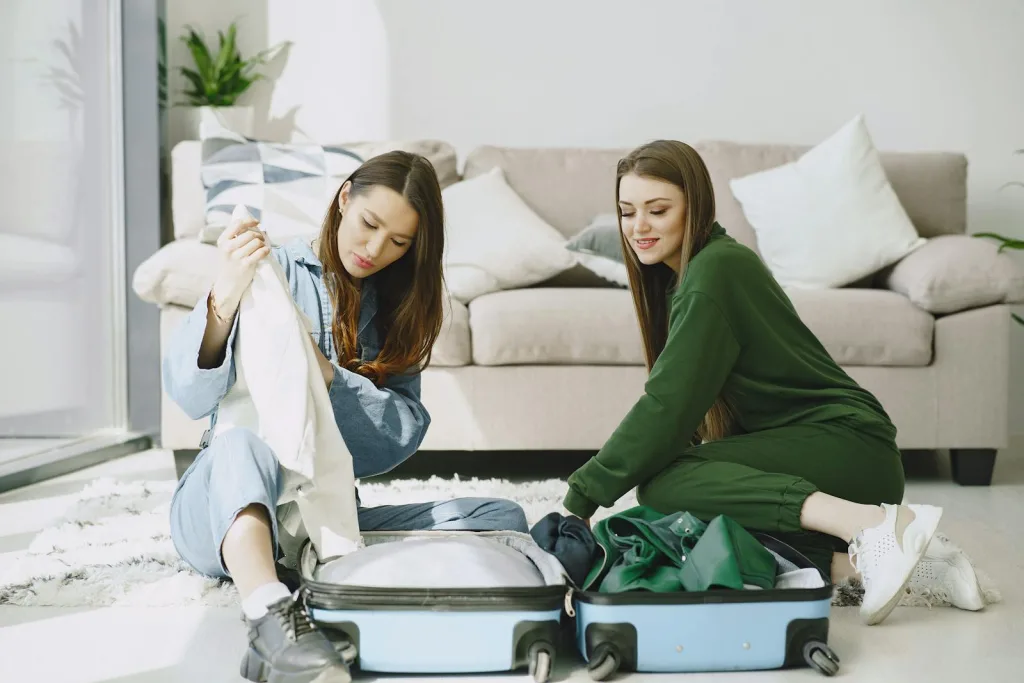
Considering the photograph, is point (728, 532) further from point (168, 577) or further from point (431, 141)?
point (431, 141)

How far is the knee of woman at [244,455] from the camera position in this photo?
55.8 inches

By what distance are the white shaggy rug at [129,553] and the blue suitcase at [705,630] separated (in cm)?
36

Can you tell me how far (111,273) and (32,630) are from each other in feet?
6.76

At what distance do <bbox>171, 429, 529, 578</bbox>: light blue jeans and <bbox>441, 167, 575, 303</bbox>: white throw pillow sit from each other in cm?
118

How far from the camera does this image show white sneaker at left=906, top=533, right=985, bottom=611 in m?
1.66

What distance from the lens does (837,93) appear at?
149 inches

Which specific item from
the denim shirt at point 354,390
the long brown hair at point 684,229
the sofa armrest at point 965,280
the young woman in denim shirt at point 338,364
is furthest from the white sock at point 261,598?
the sofa armrest at point 965,280

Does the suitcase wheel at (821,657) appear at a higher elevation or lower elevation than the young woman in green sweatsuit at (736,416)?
lower

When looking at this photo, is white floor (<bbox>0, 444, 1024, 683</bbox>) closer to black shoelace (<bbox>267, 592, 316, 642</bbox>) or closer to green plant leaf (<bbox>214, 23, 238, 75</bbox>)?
black shoelace (<bbox>267, 592, 316, 642</bbox>)

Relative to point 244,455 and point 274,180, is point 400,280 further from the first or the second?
point 274,180

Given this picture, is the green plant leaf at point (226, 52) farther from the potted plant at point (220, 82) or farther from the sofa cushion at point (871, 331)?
the sofa cushion at point (871, 331)

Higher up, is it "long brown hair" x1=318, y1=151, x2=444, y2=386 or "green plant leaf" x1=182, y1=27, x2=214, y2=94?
"green plant leaf" x1=182, y1=27, x2=214, y2=94

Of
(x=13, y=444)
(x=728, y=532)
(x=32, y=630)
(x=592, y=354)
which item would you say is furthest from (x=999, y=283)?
(x=13, y=444)

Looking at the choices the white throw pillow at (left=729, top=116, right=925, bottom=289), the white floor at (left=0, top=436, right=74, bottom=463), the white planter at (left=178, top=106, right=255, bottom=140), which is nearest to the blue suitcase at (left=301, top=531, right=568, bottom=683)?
the white floor at (left=0, top=436, right=74, bottom=463)
